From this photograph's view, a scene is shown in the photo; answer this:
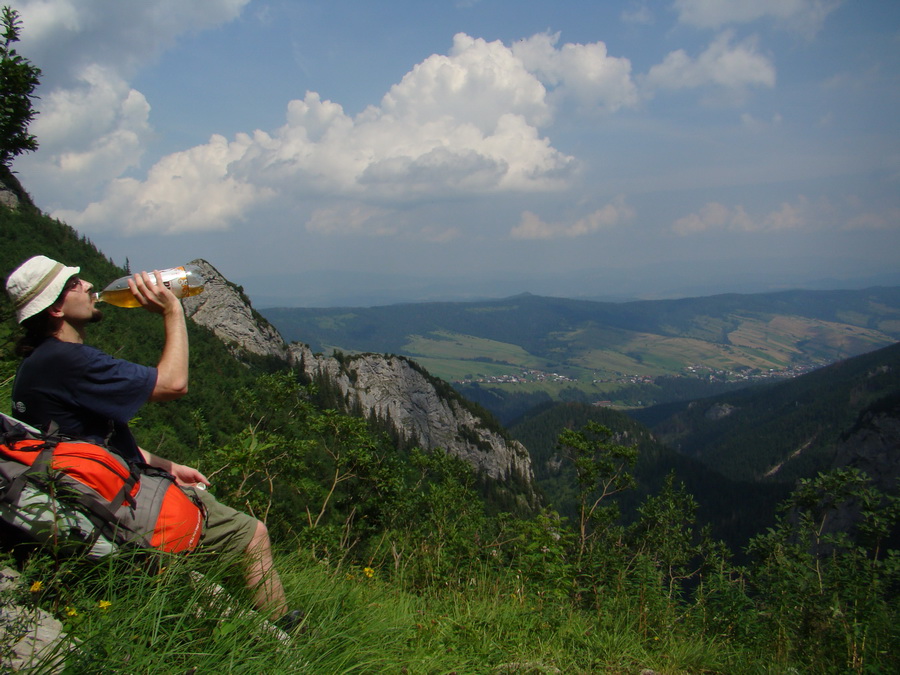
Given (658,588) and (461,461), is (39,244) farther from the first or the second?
(658,588)

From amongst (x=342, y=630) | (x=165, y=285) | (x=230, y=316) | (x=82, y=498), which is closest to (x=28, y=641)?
(x=82, y=498)

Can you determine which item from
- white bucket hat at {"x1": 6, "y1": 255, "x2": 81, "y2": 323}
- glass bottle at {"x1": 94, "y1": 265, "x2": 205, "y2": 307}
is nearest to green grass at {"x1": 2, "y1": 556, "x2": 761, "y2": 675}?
white bucket hat at {"x1": 6, "y1": 255, "x2": 81, "y2": 323}

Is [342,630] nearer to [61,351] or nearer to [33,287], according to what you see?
[61,351]

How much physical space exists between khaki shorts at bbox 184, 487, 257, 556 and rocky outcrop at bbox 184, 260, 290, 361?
7618 cm

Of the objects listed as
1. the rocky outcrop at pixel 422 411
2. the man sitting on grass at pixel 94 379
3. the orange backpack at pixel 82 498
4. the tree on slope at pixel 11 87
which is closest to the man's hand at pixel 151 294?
the man sitting on grass at pixel 94 379

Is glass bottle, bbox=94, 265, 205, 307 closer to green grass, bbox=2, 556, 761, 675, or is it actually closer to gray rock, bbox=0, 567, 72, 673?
green grass, bbox=2, 556, 761, 675

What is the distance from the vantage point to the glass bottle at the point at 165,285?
3.38 metres

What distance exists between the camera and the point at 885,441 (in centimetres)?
8631

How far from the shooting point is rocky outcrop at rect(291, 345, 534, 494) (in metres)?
102

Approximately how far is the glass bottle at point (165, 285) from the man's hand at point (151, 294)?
38mm

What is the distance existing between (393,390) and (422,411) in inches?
343

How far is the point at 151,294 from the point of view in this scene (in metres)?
3.26

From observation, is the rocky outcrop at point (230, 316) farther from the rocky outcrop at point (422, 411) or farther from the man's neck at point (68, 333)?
the man's neck at point (68, 333)

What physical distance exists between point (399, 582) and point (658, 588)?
3120 mm
